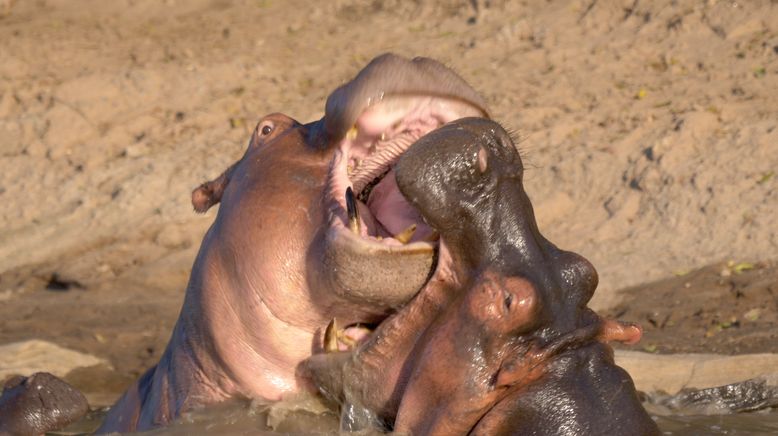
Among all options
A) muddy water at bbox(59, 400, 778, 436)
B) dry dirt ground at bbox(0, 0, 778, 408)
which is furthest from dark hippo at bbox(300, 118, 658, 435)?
dry dirt ground at bbox(0, 0, 778, 408)

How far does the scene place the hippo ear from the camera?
12.9 feet

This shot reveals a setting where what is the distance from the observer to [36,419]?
392cm

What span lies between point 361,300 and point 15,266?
6021 mm

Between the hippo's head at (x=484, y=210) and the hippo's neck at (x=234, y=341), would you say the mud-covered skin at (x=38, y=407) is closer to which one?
the hippo's neck at (x=234, y=341)

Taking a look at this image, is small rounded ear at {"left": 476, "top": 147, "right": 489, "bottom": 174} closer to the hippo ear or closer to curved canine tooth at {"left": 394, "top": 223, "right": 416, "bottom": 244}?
curved canine tooth at {"left": 394, "top": 223, "right": 416, "bottom": 244}

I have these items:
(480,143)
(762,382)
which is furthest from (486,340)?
(762,382)

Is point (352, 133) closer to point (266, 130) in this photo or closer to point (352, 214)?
point (352, 214)

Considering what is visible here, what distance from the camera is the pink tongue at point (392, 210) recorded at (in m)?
3.09

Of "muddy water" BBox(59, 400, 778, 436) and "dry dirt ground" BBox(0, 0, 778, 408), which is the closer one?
"muddy water" BBox(59, 400, 778, 436)

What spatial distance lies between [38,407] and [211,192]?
87 cm

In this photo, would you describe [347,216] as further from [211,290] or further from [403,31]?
[403,31]

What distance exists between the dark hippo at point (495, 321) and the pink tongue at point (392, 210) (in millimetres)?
219

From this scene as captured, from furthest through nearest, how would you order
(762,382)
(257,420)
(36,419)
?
1. (762,382)
2. (36,419)
3. (257,420)

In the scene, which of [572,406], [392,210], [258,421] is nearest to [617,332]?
[572,406]
